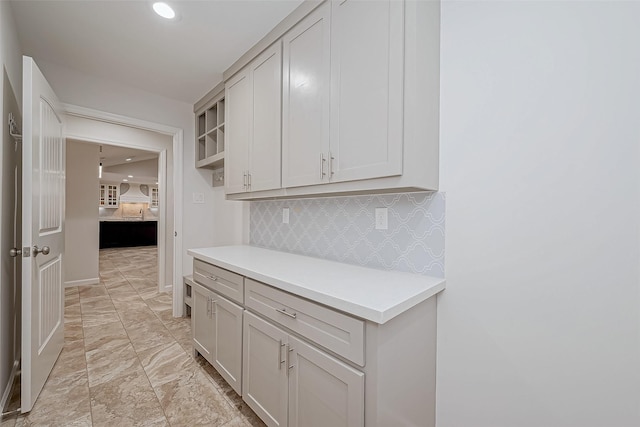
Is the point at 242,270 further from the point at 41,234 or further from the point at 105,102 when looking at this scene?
the point at 105,102

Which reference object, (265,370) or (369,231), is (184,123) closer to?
(369,231)

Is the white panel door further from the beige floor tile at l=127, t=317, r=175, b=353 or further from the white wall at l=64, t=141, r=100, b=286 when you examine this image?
the white wall at l=64, t=141, r=100, b=286

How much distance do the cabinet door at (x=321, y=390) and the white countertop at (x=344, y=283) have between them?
0.24m

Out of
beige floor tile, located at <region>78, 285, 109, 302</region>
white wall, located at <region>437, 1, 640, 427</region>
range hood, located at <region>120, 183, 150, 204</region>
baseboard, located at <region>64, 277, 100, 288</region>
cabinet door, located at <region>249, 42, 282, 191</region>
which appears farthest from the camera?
range hood, located at <region>120, 183, 150, 204</region>

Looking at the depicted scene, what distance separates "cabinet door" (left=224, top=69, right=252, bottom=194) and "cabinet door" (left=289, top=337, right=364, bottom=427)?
1.39m

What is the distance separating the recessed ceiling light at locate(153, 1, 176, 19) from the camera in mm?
1720

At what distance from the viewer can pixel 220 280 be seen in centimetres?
188

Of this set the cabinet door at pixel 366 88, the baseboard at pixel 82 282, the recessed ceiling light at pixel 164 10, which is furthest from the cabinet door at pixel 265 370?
the baseboard at pixel 82 282

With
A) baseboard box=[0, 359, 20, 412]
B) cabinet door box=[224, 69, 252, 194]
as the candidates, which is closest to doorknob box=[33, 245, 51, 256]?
baseboard box=[0, 359, 20, 412]

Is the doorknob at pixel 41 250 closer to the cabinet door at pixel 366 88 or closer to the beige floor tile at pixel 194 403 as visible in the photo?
the beige floor tile at pixel 194 403

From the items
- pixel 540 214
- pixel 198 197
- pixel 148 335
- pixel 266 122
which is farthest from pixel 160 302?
pixel 540 214

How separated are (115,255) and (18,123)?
6721 mm

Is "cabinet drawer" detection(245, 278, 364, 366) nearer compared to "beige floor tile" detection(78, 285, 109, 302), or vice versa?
"cabinet drawer" detection(245, 278, 364, 366)

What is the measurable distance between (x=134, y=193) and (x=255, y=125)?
11411mm
